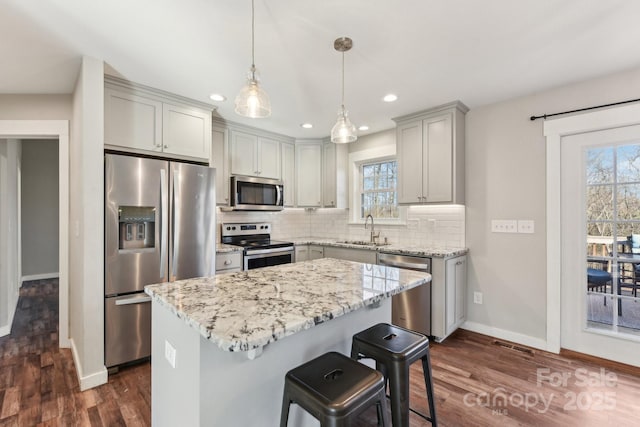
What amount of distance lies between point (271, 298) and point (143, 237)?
179 cm

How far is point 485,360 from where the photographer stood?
2.56 meters

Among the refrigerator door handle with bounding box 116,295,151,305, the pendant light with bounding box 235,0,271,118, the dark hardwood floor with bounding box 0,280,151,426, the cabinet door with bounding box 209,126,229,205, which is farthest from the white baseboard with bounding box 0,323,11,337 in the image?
the pendant light with bounding box 235,0,271,118

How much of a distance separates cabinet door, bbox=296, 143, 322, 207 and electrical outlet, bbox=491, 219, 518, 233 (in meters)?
2.29

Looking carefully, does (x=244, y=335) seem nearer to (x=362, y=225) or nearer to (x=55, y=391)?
(x=55, y=391)

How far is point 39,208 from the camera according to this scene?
588 cm

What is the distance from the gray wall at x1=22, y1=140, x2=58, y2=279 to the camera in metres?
5.73

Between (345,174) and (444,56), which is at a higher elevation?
(444,56)

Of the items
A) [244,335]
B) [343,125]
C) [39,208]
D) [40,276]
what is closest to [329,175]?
[343,125]

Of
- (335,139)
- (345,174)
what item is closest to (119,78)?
(335,139)

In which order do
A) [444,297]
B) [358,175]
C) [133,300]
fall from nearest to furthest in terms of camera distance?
[133,300], [444,297], [358,175]

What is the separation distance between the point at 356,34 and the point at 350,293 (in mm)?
1625

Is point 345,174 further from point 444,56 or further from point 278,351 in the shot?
point 278,351

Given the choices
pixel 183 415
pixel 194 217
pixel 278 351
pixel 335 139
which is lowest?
pixel 183 415

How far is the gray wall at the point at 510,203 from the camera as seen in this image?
2.78 metres
